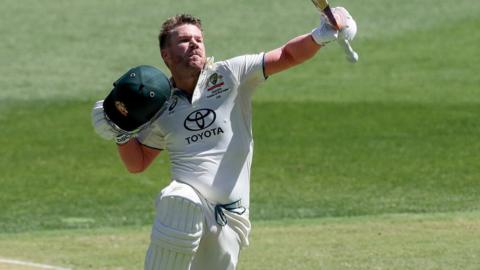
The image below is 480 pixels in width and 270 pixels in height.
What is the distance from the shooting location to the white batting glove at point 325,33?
7.14 metres

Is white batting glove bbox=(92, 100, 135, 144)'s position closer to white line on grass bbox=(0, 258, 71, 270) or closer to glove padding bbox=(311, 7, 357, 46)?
glove padding bbox=(311, 7, 357, 46)

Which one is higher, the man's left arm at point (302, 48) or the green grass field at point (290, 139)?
the man's left arm at point (302, 48)

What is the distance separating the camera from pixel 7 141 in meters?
16.9

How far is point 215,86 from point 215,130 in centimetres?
29

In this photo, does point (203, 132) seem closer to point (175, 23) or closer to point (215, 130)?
point (215, 130)

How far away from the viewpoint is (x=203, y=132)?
7410 millimetres

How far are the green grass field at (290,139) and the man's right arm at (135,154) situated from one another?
2851 millimetres

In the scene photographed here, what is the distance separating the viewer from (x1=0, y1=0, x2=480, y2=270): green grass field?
11.3 meters

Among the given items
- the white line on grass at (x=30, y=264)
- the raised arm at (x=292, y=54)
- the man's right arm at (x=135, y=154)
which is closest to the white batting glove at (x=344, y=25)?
the raised arm at (x=292, y=54)

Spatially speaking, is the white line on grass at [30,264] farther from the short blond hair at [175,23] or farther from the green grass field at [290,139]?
the short blond hair at [175,23]

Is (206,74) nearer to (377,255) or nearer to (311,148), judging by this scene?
(377,255)

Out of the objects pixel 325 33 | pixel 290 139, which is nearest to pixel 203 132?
pixel 325 33

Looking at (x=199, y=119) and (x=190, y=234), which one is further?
(x=199, y=119)

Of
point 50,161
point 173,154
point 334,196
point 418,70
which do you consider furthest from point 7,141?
point 173,154
